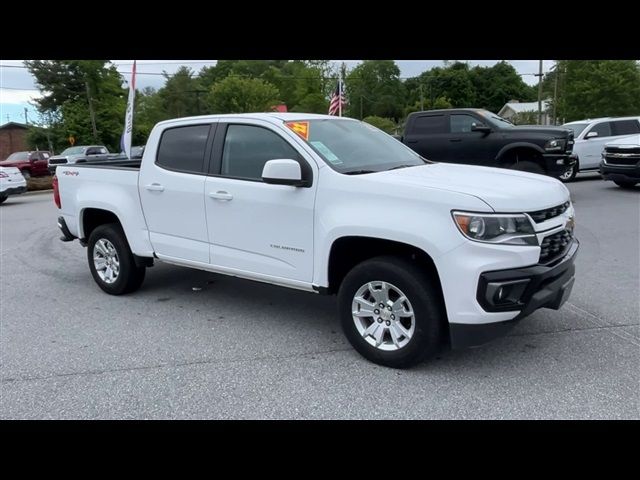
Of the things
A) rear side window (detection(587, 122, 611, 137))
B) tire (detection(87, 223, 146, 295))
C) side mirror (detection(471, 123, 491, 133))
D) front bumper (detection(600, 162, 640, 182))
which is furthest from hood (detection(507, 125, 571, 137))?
tire (detection(87, 223, 146, 295))

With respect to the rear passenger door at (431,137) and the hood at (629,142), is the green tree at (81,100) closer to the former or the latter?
the rear passenger door at (431,137)

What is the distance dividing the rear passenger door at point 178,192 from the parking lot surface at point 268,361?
724mm

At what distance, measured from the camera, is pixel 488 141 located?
11.9 m

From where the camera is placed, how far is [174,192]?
5.10 meters

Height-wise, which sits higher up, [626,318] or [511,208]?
[511,208]

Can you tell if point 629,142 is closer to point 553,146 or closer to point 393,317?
point 553,146

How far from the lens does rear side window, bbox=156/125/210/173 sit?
5047 millimetres

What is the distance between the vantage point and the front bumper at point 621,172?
42.7ft

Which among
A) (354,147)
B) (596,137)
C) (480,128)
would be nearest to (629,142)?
(596,137)

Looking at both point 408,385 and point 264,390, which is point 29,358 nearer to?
point 264,390

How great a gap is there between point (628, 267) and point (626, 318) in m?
2.02

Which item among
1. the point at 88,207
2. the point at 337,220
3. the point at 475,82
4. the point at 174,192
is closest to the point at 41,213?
the point at 88,207

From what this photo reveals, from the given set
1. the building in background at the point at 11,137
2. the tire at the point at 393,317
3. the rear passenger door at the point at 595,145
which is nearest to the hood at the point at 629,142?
the rear passenger door at the point at 595,145

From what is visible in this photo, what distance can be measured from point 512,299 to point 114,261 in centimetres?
434
